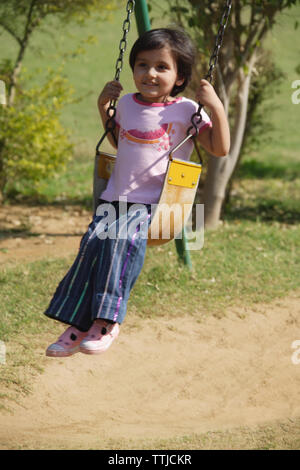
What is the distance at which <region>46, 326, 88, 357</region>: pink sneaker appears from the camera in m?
3.09

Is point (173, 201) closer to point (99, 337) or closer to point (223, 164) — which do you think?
point (99, 337)

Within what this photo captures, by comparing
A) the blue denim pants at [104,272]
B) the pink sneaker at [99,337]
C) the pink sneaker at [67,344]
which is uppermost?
the blue denim pants at [104,272]

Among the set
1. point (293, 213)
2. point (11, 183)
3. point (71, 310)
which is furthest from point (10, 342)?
point (293, 213)

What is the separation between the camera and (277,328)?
476 centimetres

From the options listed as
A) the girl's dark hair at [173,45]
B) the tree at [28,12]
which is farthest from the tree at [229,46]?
the girl's dark hair at [173,45]

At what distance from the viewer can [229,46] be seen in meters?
6.25

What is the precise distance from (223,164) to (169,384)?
9.73ft

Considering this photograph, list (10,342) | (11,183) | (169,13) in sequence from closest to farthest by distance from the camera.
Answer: (10,342) → (169,13) → (11,183)

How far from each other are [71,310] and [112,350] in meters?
1.33

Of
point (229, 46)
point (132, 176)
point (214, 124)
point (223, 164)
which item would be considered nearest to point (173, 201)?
point (132, 176)

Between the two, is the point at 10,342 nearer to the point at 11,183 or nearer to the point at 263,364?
the point at 263,364

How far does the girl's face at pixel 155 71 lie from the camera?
133 inches

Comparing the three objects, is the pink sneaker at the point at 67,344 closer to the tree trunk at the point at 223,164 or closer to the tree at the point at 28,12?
the tree trunk at the point at 223,164

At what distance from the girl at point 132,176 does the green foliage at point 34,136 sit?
3.28 m
